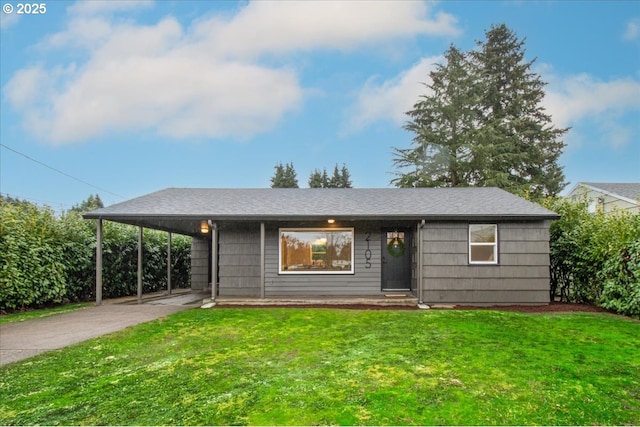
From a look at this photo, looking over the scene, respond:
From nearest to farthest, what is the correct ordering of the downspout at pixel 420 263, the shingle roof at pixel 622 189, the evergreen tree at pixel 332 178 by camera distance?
the downspout at pixel 420 263 < the shingle roof at pixel 622 189 < the evergreen tree at pixel 332 178

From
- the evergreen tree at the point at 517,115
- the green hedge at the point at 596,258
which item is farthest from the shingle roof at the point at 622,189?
the green hedge at the point at 596,258

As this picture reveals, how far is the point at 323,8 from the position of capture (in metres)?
12.8

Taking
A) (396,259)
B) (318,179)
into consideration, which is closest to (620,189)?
(396,259)

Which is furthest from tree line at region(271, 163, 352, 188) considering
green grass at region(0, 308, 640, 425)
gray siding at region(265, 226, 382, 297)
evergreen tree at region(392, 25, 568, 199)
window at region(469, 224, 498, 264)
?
green grass at region(0, 308, 640, 425)

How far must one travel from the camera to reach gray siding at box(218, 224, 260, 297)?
9906 mm

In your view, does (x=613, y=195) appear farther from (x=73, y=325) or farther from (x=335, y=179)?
(x=335, y=179)

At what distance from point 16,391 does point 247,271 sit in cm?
636

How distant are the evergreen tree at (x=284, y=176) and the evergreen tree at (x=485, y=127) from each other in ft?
83.5

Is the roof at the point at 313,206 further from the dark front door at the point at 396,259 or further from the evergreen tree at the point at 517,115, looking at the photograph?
the evergreen tree at the point at 517,115

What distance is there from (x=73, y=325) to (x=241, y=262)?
13.2 feet

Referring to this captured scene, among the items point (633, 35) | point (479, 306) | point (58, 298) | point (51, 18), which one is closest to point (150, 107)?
point (51, 18)

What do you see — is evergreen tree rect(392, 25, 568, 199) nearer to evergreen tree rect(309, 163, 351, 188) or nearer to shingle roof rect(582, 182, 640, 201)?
shingle roof rect(582, 182, 640, 201)

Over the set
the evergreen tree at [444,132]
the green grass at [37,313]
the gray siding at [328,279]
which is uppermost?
the evergreen tree at [444,132]

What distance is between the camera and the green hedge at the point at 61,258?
26.9 feet
